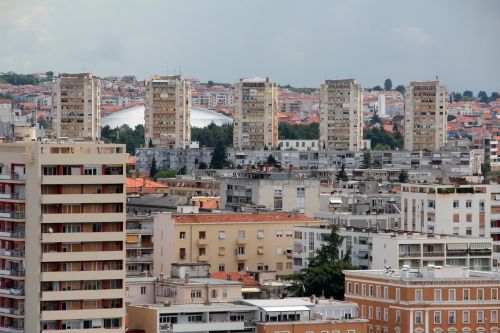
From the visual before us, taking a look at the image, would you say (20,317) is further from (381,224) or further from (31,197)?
(381,224)

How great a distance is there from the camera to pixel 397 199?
88.2 meters

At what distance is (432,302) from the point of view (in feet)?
179

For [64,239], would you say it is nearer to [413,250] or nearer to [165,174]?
[413,250]

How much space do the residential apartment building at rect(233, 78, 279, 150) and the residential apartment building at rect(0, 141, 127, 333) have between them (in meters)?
109

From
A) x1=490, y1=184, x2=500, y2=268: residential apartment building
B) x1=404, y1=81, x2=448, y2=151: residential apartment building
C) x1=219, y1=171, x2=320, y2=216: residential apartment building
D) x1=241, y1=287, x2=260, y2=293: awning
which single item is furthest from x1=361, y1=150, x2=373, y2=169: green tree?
x1=241, y1=287, x2=260, y2=293: awning

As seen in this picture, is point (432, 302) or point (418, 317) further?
point (432, 302)

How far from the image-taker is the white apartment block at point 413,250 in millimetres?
61281

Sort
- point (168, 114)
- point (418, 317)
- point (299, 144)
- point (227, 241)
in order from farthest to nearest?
point (299, 144)
point (168, 114)
point (227, 241)
point (418, 317)

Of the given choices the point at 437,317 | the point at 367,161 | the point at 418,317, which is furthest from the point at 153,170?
the point at 418,317

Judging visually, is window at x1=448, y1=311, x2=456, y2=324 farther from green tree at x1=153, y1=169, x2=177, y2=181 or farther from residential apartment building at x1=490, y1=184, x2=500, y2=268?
green tree at x1=153, y1=169, x2=177, y2=181

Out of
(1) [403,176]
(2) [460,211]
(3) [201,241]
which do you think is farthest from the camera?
(1) [403,176]

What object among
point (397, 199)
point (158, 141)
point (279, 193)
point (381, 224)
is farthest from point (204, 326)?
point (158, 141)

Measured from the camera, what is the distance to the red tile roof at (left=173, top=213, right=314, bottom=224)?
6775 centimetres

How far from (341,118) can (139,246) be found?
298 ft
